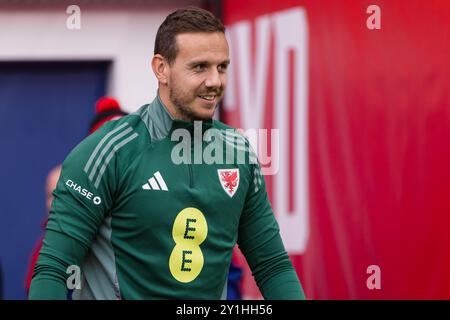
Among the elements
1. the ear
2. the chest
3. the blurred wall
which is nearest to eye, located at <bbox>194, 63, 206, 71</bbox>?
the ear

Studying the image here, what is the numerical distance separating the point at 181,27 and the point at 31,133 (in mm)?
4501

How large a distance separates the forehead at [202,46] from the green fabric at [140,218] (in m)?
0.20

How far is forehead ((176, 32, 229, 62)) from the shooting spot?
10.7 ft

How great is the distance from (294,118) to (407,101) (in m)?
1.33

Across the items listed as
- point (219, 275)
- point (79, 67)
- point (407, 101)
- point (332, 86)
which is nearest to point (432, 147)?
point (407, 101)

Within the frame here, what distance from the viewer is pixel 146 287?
10.6 feet

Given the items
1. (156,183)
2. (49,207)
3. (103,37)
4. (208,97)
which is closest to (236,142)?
(208,97)

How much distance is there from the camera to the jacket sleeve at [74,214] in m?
3.09

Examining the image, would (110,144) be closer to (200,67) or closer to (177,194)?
(177,194)

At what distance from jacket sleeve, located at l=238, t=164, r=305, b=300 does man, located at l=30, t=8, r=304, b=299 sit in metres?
0.06

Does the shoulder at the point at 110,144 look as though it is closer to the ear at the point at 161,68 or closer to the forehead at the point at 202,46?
the ear at the point at 161,68

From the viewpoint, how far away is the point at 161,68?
339 centimetres

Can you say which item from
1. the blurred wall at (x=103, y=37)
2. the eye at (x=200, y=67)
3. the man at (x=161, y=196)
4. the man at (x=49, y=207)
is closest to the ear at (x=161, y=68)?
the man at (x=161, y=196)
